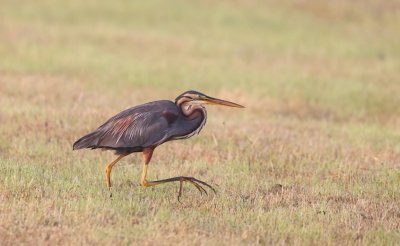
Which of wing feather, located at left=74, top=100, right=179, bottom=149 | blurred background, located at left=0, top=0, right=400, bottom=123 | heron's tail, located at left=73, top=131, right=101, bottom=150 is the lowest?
heron's tail, located at left=73, top=131, right=101, bottom=150

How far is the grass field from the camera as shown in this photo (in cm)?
523

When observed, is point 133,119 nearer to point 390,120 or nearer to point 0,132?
point 0,132

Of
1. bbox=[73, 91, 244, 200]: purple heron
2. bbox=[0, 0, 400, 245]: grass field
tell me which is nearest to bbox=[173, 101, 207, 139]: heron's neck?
bbox=[73, 91, 244, 200]: purple heron

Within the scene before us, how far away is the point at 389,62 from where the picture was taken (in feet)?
69.6

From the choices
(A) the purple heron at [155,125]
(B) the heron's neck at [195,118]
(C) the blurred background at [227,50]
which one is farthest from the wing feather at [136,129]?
(C) the blurred background at [227,50]

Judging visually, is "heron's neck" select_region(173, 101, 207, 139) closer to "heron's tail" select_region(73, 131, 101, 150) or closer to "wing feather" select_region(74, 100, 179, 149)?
"wing feather" select_region(74, 100, 179, 149)

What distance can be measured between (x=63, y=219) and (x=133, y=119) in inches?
61.1

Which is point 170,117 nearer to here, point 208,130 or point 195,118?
point 195,118

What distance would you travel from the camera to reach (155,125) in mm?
5801

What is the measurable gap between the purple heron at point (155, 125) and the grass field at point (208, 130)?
26.0 inches

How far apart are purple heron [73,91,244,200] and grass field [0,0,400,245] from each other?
661 mm

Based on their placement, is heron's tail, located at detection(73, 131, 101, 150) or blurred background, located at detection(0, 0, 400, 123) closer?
heron's tail, located at detection(73, 131, 101, 150)

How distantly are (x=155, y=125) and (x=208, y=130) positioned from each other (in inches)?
182

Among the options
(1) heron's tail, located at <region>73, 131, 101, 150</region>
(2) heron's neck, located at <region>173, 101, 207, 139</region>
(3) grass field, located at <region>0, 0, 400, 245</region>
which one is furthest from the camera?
(1) heron's tail, located at <region>73, 131, 101, 150</region>
